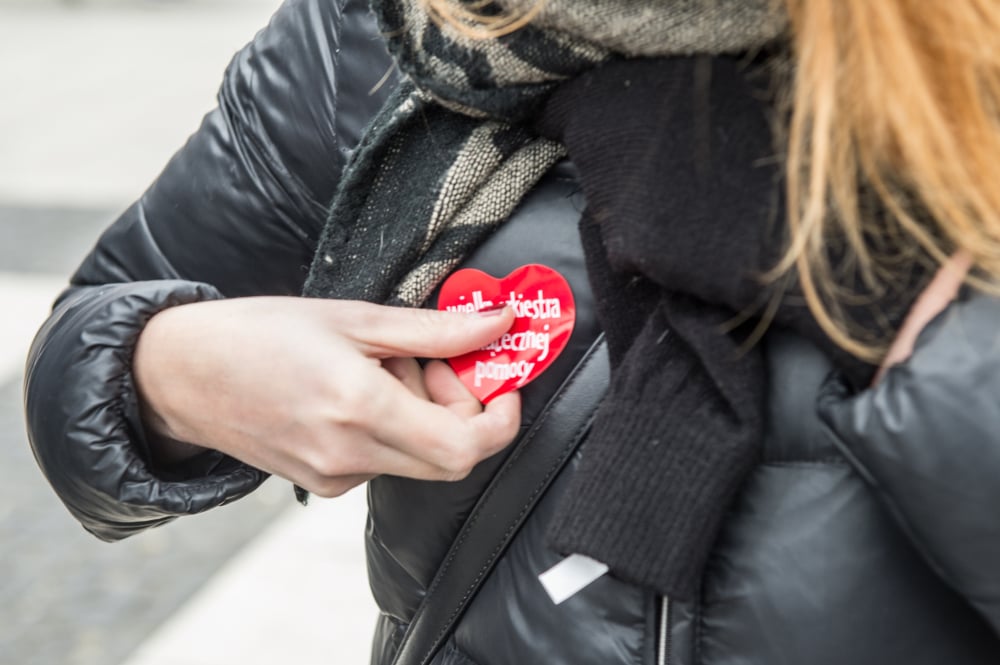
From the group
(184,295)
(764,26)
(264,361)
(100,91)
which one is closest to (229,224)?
(184,295)

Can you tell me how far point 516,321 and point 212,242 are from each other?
0.33 m

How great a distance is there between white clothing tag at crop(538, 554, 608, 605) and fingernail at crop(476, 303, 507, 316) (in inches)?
7.5

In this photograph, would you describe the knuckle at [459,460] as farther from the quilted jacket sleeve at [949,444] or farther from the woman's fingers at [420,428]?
the quilted jacket sleeve at [949,444]

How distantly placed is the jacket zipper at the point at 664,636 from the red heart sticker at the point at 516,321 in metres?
0.19

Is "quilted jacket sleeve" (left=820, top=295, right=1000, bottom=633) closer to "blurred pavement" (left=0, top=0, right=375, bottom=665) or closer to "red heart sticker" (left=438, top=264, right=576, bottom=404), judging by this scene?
"red heart sticker" (left=438, top=264, right=576, bottom=404)

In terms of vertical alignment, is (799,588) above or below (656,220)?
below

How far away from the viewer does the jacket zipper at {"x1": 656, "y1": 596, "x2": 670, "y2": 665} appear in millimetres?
759

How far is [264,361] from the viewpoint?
2.65ft

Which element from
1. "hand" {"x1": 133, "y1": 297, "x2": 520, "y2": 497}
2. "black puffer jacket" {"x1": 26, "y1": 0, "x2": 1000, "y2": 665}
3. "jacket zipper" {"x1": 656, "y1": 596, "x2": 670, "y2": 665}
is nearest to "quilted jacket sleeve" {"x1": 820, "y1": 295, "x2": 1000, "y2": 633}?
"black puffer jacket" {"x1": 26, "y1": 0, "x2": 1000, "y2": 665}

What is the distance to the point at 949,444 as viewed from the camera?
632 mm

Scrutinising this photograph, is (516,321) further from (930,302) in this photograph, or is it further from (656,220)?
(930,302)

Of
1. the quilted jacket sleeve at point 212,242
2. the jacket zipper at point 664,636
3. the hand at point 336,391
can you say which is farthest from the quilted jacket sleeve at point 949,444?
the quilted jacket sleeve at point 212,242

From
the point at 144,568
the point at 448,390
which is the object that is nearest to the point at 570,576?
the point at 448,390

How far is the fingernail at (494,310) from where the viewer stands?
33.2 inches
